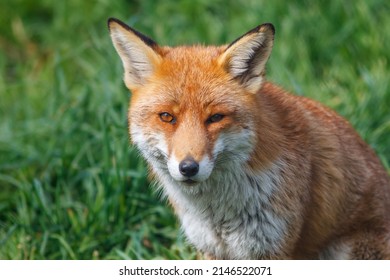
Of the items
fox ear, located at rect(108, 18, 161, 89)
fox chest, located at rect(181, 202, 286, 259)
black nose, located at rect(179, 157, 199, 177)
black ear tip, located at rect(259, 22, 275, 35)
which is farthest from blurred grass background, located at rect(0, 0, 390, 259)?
black ear tip, located at rect(259, 22, 275, 35)

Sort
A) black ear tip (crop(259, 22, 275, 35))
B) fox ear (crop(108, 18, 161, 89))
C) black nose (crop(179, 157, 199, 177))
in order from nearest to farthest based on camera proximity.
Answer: black nose (crop(179, 157, 199, 177)) → black ear tip (crop(259, 22, 275, 35)) → fox ear (crop(108, 18, 161, 89))

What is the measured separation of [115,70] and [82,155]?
1.12 metres

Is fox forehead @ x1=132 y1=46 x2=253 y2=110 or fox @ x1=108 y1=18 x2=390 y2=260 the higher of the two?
fox forehead @ x1=132 y1=46 x2=253 y2=110

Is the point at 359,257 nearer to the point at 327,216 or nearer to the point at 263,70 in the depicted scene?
the point at 327,216

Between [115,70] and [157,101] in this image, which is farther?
[115,70]

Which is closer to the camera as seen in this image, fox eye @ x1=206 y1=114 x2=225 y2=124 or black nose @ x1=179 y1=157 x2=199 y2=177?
black nose @ x1=179 y1=157 x2=199 y2=177

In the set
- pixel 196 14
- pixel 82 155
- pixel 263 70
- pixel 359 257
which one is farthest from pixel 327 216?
pixel 196 14

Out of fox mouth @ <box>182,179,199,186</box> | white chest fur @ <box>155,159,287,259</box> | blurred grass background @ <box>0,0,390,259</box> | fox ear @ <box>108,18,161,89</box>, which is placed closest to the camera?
fox mouth @ <box>182,179,199,186</box>

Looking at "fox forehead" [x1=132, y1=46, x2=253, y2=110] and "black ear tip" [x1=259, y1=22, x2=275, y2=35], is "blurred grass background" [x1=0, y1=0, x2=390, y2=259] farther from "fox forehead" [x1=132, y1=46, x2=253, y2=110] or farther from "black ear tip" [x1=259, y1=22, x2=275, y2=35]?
"black ear tip" [x1=259, y1=22, x2=275, y2=35]

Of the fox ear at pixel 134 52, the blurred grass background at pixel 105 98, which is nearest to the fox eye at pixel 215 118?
the fox ear at pixel 134 52

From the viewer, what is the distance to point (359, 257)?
5.38m

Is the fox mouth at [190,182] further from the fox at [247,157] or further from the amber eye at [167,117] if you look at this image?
the amber eye at [167,117]

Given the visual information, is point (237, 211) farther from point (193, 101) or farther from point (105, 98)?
point (105, 98)

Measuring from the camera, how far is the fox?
4758mm
